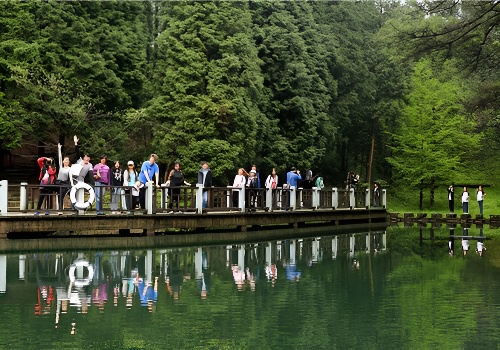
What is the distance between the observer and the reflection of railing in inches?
1011

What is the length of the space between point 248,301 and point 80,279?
13.5 ft

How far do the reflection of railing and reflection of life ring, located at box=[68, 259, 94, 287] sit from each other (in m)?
5.49

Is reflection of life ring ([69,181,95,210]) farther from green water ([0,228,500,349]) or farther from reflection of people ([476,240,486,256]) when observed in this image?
reflection of people ([476,240,486,256])

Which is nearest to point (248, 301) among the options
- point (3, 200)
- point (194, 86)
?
point (3, 200)

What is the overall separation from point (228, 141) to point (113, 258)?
69.6 ft

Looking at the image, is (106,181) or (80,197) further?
(106,181)

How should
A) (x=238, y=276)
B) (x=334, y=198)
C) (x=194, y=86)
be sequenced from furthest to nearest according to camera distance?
(x=194, y=86) → (x=334, y=198) → (x=238, y=276)

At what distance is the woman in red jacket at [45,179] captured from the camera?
25.2m

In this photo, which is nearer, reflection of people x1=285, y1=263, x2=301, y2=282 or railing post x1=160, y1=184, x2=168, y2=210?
reflection of people x1=285, y1=263, x2=301, y2=282

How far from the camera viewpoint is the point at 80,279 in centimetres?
1670

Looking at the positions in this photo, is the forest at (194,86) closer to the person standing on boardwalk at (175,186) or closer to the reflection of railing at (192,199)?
the reflection of railing at (192,199)

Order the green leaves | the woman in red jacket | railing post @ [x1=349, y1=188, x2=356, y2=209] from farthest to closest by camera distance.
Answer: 1. the green leaves
2. railing post @ [x1=349, y1=188, x2=356, y2=209]
3. the woman in red jacket

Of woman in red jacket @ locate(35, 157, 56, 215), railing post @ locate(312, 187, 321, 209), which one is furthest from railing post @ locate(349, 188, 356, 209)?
woman in red jacket @ locate(35, 157, 56, 215)

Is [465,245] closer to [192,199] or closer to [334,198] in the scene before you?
[192,199]
